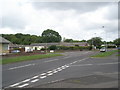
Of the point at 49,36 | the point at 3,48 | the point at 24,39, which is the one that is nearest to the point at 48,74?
the point at 3,48

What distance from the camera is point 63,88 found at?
6844 millimetres

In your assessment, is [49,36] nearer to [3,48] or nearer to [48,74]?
[3,48]

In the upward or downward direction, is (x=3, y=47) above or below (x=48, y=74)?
above

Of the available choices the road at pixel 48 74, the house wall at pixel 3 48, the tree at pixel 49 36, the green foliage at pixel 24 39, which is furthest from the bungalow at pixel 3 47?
the tree at pixel 49 36

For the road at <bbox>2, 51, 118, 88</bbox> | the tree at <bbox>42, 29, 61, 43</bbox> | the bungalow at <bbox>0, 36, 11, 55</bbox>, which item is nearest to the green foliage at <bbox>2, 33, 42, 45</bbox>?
the tree at <bbox>42, 29, 61, 43</bbox>

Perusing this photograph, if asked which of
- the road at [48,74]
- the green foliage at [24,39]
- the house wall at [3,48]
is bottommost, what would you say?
the road at [48,74]

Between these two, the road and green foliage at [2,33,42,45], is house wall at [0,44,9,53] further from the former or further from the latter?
green foliage at [2,33,42,45]

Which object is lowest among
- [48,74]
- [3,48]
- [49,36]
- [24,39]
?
[48,74]

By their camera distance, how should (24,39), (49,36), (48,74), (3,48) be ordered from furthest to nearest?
(49,36), (24,39), (3,48), (48,74)

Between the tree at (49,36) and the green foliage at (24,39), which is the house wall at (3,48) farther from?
the tree at (49,36)

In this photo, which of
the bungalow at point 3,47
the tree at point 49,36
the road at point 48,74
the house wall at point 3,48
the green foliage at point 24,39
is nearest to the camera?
the road at point 48,74

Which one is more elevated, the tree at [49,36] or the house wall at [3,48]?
the tree at [49,36]

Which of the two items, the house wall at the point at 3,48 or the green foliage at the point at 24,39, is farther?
the green foliage at the point at 24,39

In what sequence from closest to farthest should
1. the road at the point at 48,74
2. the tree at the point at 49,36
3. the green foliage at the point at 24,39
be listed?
the road at the point at 48,74 → the green foliage at the point at 24,39 → the tree at the point at 49,36
